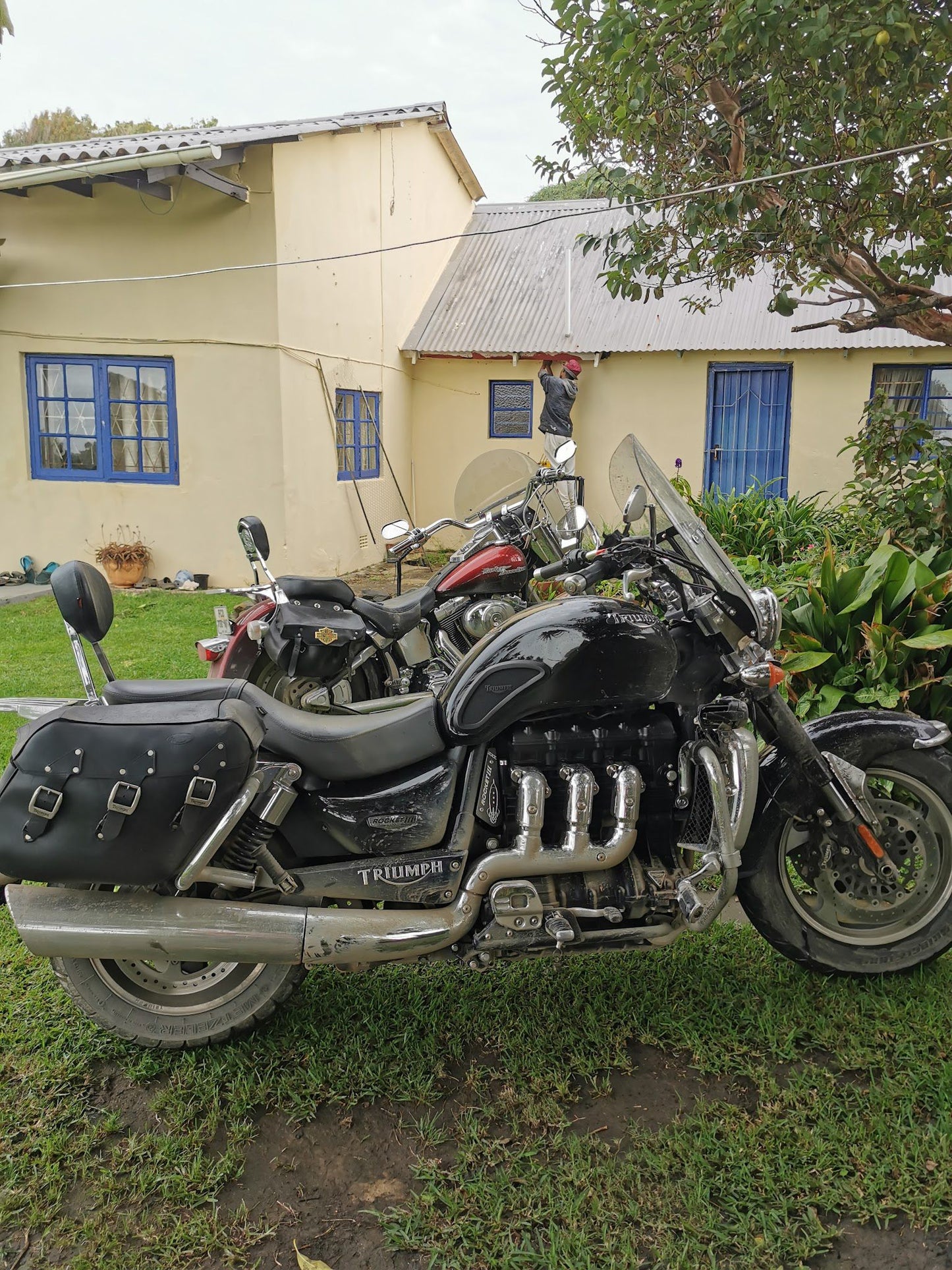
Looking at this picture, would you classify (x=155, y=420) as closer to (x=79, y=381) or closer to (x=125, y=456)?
(x=125, y=456)

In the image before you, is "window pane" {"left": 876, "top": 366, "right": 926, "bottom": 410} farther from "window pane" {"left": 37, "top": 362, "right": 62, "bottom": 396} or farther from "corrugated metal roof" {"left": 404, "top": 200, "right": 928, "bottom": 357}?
"window pane" {"left": 37, "top": 362, "right": 62, "bottom": 396}

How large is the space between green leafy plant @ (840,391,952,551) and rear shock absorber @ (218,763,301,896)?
12.1ft

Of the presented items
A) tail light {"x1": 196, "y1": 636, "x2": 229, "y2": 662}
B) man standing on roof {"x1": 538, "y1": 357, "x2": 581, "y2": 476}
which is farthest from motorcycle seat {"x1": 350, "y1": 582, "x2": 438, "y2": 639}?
man standing on roof {"x1": 538, "y1": 357, "x2": 581, "y2": 476}

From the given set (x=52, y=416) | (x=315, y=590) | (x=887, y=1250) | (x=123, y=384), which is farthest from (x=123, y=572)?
(x=887, y=1250)

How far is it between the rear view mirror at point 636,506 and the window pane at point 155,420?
7.97 meters

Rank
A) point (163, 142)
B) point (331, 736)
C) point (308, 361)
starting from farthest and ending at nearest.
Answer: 1. point (308, 361)
2. point (163, 142)
3. point (331, 736)

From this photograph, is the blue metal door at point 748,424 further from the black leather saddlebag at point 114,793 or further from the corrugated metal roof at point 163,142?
the black leather saddlebag at point 114,793

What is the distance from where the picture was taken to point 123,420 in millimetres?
9609

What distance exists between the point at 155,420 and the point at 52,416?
1072 mm

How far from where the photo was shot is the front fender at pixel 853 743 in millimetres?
2617

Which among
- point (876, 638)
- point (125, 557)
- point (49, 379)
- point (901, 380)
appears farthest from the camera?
point (901, 380)

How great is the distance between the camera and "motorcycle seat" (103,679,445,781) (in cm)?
242

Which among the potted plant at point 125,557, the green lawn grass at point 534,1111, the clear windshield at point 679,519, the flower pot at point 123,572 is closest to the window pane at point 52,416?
the potted plant at point 125,557

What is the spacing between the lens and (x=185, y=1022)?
2.51 meters
